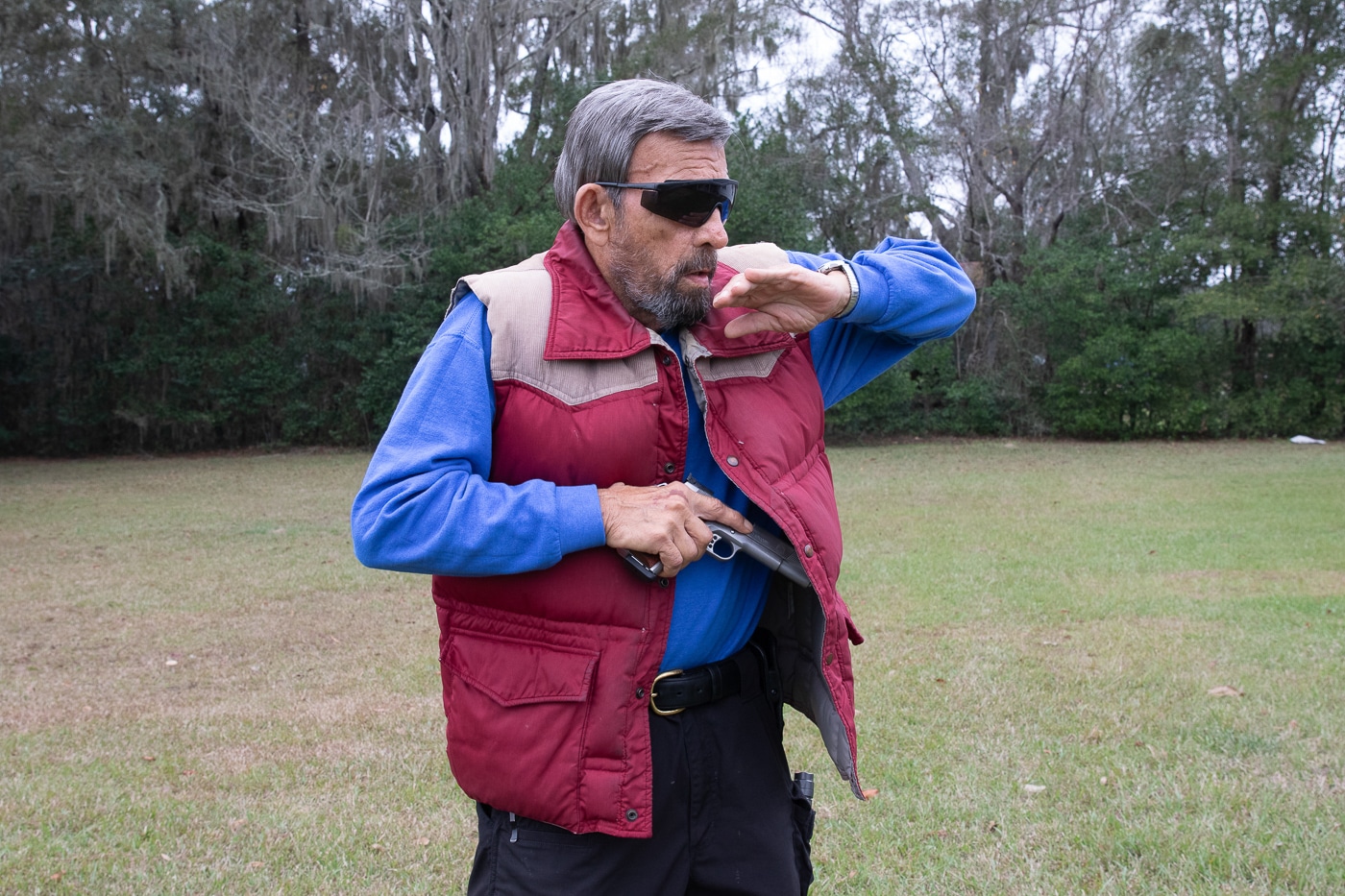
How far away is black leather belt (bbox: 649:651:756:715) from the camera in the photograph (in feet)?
6.20

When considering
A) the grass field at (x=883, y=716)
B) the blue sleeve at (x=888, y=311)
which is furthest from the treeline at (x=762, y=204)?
the blue sleeve at (x=888, y=311)

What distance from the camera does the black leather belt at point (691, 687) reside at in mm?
1891

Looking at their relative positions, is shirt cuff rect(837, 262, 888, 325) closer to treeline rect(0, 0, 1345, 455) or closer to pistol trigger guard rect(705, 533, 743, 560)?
pistol trigger guard rect(705, 533, 743, 560)

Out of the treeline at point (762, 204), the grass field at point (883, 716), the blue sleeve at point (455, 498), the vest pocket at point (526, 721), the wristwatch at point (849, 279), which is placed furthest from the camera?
the treeline at point (762, 204)

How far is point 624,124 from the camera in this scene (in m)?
1.89

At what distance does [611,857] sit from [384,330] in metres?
21.7

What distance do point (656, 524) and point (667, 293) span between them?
44 cm

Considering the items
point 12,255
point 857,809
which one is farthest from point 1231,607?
point 12,255

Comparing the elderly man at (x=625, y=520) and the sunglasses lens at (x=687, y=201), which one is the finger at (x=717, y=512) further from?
the sunglasses lens at (x=687, y=201)

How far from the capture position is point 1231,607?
23.9 ft

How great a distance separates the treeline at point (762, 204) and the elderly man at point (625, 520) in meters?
18.9

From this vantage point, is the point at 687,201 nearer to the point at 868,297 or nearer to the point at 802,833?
the point at 868,297

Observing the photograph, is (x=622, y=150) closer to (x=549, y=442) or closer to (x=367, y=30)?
(x=549, y=442)

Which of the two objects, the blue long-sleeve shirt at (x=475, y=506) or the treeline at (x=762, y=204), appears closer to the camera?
the blue long-sleeve shirt at (x=475, y=506)
